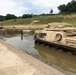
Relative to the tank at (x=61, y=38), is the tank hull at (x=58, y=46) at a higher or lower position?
lower

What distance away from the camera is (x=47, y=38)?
102 ft

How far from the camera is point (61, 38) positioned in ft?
87.9

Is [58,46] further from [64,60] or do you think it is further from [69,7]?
[69,7]

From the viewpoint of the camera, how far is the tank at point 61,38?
24.0m

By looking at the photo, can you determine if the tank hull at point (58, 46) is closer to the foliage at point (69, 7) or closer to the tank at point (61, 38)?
the tank at point (61, 38)

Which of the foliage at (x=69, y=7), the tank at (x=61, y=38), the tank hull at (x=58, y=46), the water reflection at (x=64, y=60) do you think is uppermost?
the foliage at (x=69, y=7)

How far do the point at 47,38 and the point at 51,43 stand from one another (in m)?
1.97

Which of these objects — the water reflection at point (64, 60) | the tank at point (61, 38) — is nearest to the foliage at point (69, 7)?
the tank at point (61, 38)

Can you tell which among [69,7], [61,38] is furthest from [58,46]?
[69,7]

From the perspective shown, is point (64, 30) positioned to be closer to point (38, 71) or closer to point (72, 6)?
point (38, 71)

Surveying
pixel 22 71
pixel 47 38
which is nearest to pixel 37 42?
pixel 47 38

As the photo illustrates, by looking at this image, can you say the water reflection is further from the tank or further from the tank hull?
the tank

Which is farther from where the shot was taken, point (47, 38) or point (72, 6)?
point (72, 6)

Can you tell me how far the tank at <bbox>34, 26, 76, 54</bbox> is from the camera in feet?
78.8
